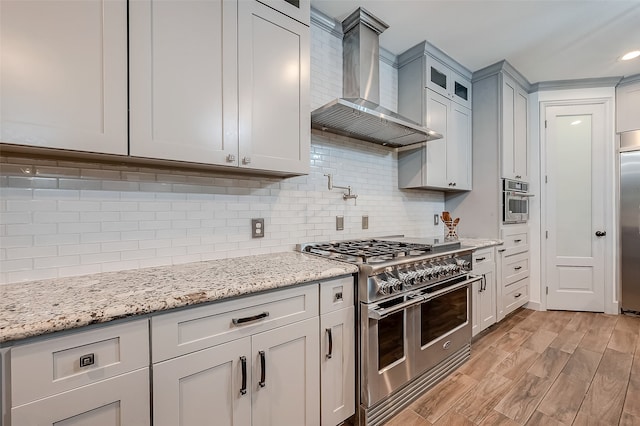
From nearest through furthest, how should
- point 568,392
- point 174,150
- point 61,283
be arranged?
point 61,283 → point 174,150 → point 568,392

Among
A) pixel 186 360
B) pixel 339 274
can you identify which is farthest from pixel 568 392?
pixel 186 360

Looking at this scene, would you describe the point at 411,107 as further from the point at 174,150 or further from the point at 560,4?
the point at 174,150

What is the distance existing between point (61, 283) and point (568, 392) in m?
2.98

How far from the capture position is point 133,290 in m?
1.07

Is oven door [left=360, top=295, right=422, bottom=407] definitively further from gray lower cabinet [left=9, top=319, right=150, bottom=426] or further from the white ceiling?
the white ceiling

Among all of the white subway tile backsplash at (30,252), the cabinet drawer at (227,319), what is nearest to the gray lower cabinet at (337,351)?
the cabinet drawer at (227,319)

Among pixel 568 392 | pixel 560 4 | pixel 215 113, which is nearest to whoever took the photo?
pixel 215 113

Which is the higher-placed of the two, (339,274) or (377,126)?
(377,126)

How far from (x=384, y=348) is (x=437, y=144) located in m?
1.96

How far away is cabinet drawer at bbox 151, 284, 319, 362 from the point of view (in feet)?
3.27

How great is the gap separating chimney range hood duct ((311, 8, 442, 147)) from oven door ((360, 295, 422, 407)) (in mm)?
1238

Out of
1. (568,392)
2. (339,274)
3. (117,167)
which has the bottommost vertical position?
(568,392)

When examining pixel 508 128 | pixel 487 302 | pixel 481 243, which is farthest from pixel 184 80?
pixel 508 128

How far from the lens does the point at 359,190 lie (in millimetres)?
2477
